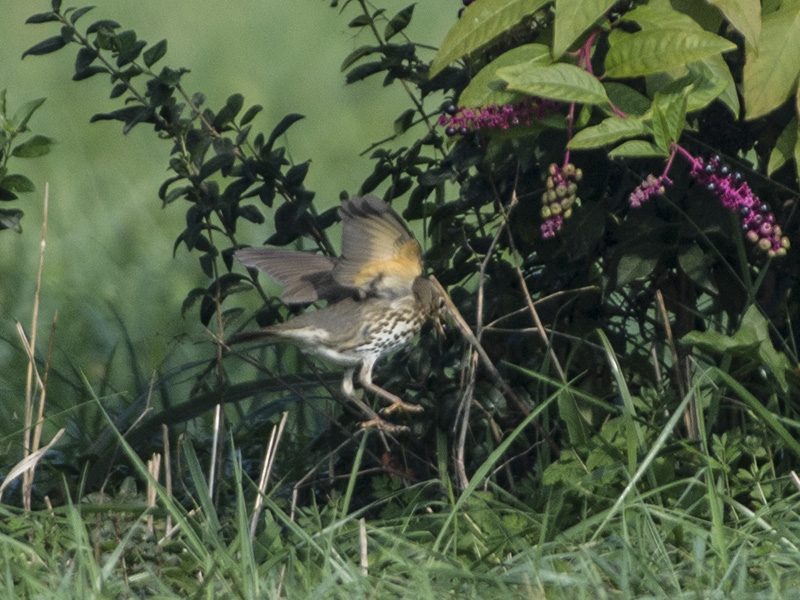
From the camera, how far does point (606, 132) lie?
6.73 feet

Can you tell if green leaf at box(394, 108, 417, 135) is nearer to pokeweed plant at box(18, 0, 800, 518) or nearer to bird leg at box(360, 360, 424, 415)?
pokeweed plant at box(18, 0, 800, 518)

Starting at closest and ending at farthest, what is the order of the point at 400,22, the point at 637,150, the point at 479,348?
the point at 637,150
the point at 479,348
the point at 400,22

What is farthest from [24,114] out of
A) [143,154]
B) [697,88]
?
[143,154]

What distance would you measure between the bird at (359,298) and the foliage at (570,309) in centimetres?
12

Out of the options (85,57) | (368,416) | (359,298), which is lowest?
(368,416)

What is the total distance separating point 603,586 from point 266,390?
3.98ft

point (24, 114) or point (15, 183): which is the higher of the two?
point (24, 114)

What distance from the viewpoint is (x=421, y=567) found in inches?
84.6

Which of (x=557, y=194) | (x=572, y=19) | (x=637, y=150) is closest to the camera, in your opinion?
(x=572, y=19)

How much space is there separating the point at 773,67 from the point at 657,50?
22 cm

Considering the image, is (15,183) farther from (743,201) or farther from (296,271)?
(743,201)

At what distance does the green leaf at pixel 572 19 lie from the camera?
1.98 meters

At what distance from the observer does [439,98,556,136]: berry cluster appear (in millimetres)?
2273

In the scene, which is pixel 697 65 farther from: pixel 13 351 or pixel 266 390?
pixel 13 351
